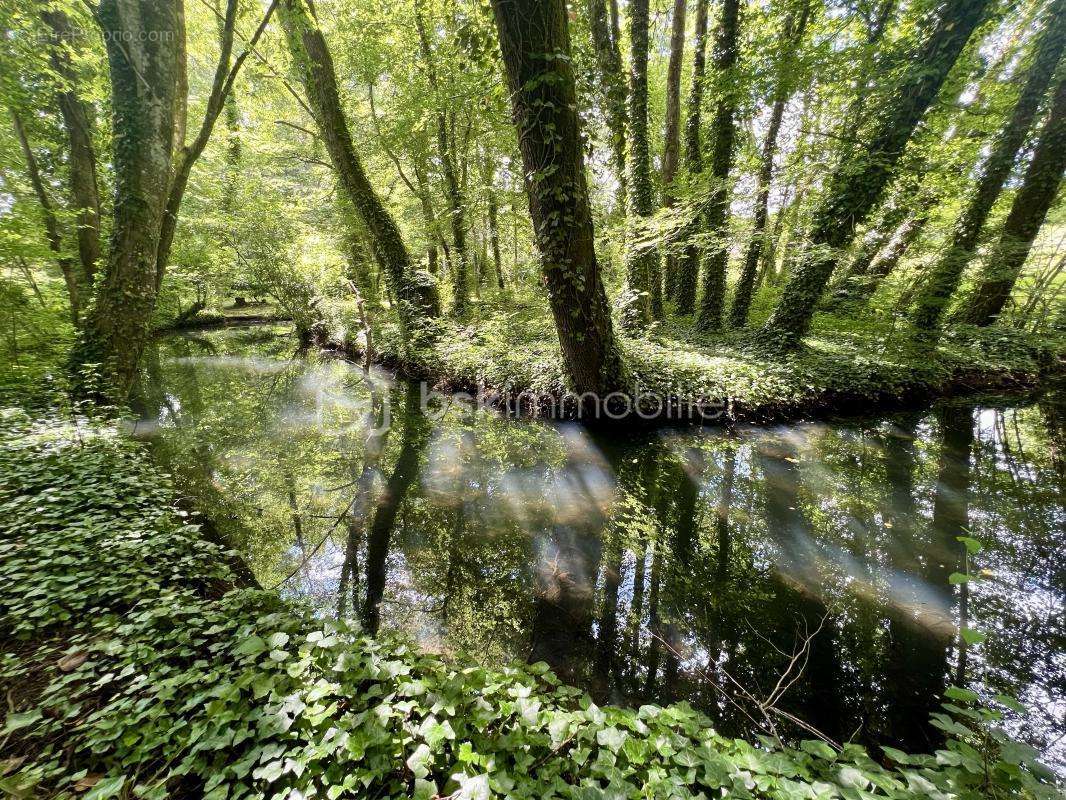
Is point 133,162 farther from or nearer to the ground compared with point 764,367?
farther from the ground

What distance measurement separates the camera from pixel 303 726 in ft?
5.16

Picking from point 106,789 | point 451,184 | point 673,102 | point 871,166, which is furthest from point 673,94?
point 106,789

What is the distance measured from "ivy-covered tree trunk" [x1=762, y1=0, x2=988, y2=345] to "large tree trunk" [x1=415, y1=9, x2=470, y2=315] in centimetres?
752

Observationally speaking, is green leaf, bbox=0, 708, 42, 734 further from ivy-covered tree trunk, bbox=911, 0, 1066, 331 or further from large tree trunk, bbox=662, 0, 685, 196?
ivy-covered tree trunk, bbox=911, 0, 1066, 331

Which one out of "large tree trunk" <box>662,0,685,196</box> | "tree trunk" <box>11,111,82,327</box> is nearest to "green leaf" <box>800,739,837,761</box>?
"large tree trunk" <box>662,0,685,196</box>

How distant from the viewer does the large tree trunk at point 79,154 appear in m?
6.47

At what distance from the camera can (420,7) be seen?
8859mm

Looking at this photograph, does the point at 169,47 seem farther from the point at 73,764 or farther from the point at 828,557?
the point at 828,557

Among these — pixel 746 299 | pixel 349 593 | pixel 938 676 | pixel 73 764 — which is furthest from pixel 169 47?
pixel 746 299

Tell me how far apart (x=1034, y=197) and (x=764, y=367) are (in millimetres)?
7170

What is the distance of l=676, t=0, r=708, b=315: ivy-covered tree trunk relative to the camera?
9.75 meters

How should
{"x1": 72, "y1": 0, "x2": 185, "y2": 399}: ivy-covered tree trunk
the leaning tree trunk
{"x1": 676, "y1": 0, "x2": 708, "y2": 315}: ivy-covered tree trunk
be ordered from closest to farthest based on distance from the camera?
{"x1": 72, "y1": 0, "x2": 185, "y2": 399}: ivy-covered tree trunk < the leaning tree trunk < {"x1": 676, "y1": 0, "x2": 708, "y2": 315}: ivy-covered tree trunk

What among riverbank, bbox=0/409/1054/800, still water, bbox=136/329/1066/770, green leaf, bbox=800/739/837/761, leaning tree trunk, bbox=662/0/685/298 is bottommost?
still water, bbox=136/329/1066/770

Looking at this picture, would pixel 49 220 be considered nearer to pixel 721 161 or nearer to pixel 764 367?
pixel 764 367
